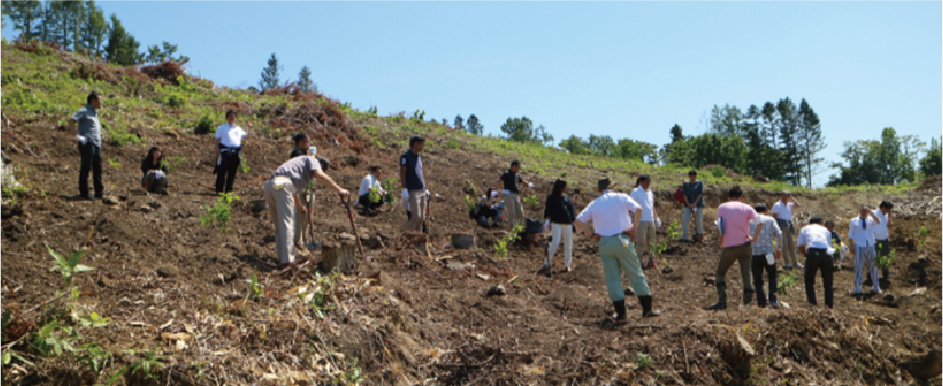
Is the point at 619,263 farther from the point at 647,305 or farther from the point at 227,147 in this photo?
the point at 227,147

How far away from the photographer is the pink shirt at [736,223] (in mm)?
8312

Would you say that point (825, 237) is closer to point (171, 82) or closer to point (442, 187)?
point (442, 187)

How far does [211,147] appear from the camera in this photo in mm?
16031

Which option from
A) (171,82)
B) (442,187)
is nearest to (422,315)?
(442,187)

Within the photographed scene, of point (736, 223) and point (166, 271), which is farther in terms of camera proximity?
point (736, 223)

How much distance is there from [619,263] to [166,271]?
189 inches

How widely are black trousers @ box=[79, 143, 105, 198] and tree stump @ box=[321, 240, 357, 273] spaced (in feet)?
13.7

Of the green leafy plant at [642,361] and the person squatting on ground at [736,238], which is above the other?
the person squatting on ground at [736,238]

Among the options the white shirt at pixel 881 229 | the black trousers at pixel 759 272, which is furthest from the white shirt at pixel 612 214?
the white shirt at pixel 881 229

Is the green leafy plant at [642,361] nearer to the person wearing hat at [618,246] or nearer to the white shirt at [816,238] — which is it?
the person wearing hat at [618,246]

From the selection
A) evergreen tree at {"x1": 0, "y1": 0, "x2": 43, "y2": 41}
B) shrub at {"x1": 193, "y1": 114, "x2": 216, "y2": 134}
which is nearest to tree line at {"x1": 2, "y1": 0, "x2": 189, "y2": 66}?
evergreen tree at {"x1": 0, "y1": 0, "x2": 43, "y2": 41}

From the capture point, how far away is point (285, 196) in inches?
295

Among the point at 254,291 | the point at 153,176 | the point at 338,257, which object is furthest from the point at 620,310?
the point at 153,176

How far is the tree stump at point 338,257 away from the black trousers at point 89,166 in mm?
4170
